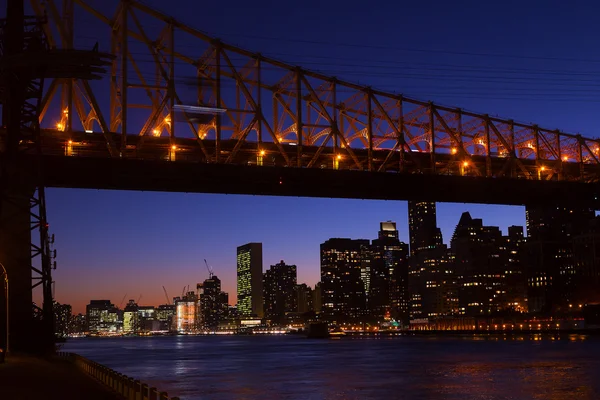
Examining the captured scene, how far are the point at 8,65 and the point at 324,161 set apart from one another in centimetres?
4277

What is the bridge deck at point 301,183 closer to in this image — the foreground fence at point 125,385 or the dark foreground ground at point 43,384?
the foreground fence at point 125,385

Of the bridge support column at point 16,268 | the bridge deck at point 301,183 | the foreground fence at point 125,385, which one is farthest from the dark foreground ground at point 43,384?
the bridge deck at point 301,183

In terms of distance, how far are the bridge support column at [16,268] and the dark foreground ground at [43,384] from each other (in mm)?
4586

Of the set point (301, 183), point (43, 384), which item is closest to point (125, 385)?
point (43, 384)

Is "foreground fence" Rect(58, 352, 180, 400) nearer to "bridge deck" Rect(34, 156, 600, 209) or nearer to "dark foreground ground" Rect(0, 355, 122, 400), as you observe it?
"dark foreground ground" Rect(0, 355, 122, 400)

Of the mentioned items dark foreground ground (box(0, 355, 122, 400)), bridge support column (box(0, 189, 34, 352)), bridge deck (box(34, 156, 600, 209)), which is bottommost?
dark foreground ground (box(0, 355, 122, 400))

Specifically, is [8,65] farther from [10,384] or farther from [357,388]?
[357,388]

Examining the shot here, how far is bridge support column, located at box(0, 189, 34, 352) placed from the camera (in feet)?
151

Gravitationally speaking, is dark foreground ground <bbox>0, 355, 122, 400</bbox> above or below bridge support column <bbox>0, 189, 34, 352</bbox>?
below

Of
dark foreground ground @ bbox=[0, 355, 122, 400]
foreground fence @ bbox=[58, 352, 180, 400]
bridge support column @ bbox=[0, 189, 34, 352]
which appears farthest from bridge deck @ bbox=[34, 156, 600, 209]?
dark foreground ground @ bbox=[0, 355, 122, 400]

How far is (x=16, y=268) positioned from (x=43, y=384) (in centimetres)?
1639

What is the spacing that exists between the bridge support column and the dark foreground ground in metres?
4.59

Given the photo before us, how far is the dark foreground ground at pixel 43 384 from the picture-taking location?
27.3 m

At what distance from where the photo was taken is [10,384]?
97.6 feet
